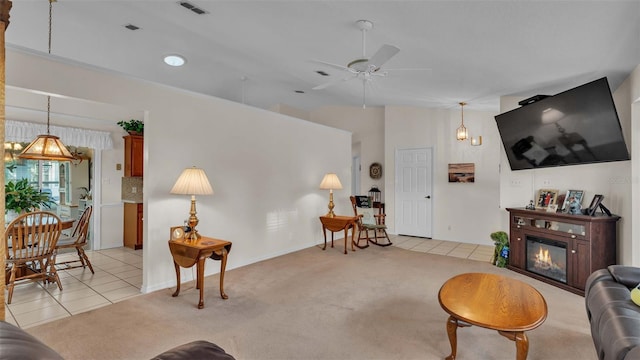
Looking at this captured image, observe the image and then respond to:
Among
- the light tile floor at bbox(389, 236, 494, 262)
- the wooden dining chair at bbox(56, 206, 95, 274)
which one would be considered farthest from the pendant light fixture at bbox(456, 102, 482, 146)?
the wooden dining chair at bbox(56, 206, 95, 274)

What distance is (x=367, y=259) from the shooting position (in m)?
4.68

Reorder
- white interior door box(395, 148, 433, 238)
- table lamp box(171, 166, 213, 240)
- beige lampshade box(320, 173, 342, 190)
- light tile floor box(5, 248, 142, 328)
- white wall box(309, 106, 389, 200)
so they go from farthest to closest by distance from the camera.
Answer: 1. white wall box(309, 106, 389, 200)
2. white interior door box(395, 148, 433, 238)
3. beige lampshade box(320, 173, 342, 190)
4. table lamp box(171, 166, 213, 240)
5. light tile floor box(5, 248, 142, 328)

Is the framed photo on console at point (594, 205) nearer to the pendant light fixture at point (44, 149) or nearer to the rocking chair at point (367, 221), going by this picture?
the rocking chair at point (367, 221)

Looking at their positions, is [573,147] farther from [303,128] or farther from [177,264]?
[177,264]

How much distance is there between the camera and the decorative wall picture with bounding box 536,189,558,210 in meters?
3.92

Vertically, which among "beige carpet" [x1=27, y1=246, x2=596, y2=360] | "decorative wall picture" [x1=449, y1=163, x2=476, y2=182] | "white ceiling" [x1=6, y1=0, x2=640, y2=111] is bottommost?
"beige carpet" [x1=27, y1=246, x2=596, y2=360]

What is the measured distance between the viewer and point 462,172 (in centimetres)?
598

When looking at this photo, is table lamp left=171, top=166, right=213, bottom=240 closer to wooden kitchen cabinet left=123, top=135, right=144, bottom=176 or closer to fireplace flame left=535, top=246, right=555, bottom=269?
wooden kitchen cabinet left=123, top=135, right=144, bottom=176

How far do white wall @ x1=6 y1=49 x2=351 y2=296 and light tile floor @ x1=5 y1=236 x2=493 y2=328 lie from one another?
0.45 m

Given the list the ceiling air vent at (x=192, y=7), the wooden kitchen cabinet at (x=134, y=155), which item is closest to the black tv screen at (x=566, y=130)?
the ceiling air vent at (x=192, y=7)

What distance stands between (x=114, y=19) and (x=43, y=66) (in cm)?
101

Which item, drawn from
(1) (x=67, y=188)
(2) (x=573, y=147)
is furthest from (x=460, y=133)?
(1) (x=67, y=188)

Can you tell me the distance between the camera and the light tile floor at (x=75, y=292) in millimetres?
2746

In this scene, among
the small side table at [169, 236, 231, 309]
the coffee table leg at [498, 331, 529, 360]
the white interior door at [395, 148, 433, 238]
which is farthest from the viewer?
the white interior door at [395, 148, 433, 238]
